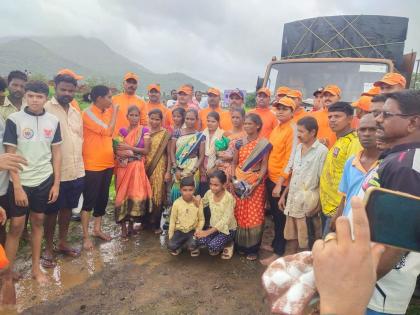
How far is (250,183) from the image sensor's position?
3498 millimetres

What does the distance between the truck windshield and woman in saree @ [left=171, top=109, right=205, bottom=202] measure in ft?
6.96

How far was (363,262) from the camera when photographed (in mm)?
671

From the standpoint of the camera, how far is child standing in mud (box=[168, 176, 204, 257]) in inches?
138

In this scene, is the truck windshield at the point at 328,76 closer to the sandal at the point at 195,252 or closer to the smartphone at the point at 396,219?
the sandal at the point at 195,252

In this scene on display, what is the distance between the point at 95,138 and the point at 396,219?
3.41 m

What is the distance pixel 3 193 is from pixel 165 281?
65.1 inches

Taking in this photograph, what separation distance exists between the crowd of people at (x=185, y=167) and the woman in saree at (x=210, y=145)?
0.05ft

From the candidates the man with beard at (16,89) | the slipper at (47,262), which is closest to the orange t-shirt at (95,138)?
the man with beard at (16,89)

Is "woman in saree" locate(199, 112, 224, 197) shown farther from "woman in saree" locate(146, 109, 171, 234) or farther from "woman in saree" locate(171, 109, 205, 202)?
"woman in saree" locate(146, 109, 171, 234)

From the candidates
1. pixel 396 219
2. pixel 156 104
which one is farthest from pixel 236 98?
pixel 396 219

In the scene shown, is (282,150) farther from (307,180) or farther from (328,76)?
(328,76)

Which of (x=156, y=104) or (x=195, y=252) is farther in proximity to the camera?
(x=156, y=104)

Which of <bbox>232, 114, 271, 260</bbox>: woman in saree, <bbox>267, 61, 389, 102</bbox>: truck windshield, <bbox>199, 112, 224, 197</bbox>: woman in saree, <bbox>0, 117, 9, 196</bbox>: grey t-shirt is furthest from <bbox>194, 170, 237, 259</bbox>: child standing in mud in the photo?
<bbox>267, 61, 389, 102</bbox>: truck windshield

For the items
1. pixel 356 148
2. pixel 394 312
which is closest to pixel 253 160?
pixel 356 148
